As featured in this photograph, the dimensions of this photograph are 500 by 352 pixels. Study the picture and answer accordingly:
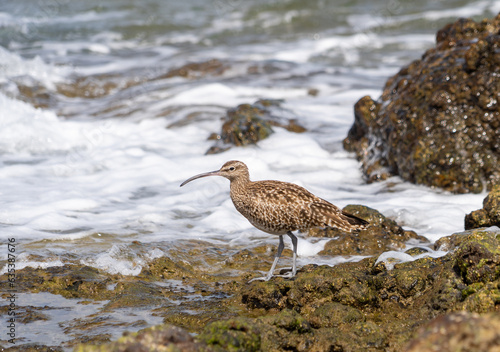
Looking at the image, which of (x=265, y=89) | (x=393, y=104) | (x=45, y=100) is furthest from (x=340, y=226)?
(x=45, y=100)

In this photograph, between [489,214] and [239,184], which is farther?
[239,184]

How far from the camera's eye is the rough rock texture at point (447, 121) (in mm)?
8375

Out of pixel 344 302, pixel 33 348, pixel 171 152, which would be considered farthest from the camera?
pixel 171 152

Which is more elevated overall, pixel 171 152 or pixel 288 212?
pixel 288 212

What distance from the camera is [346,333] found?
4504 mm

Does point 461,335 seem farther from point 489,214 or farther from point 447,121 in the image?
point 447,121

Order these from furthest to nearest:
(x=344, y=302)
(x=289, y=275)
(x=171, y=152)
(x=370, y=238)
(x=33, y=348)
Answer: (x=171, y=152) < (x=370, y=238) < (x=289, y=275) < (x=344, y=302) < (x=33, y=348)

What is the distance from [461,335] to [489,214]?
12.2 ft

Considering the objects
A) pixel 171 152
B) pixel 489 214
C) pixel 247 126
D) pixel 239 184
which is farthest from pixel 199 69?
pixel 489 214

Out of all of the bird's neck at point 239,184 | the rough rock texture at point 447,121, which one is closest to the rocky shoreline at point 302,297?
the bird's neck at point 239,184

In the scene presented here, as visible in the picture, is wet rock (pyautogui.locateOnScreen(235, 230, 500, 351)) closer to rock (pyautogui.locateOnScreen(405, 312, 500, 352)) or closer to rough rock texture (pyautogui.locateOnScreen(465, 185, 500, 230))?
rough rock texture (pyautogui.locateOnScreen(465, 185, 500, 230))

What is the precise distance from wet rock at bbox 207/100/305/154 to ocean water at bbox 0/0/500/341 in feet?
0.63

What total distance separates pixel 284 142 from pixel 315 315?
6.33 m

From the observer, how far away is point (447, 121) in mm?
8586
